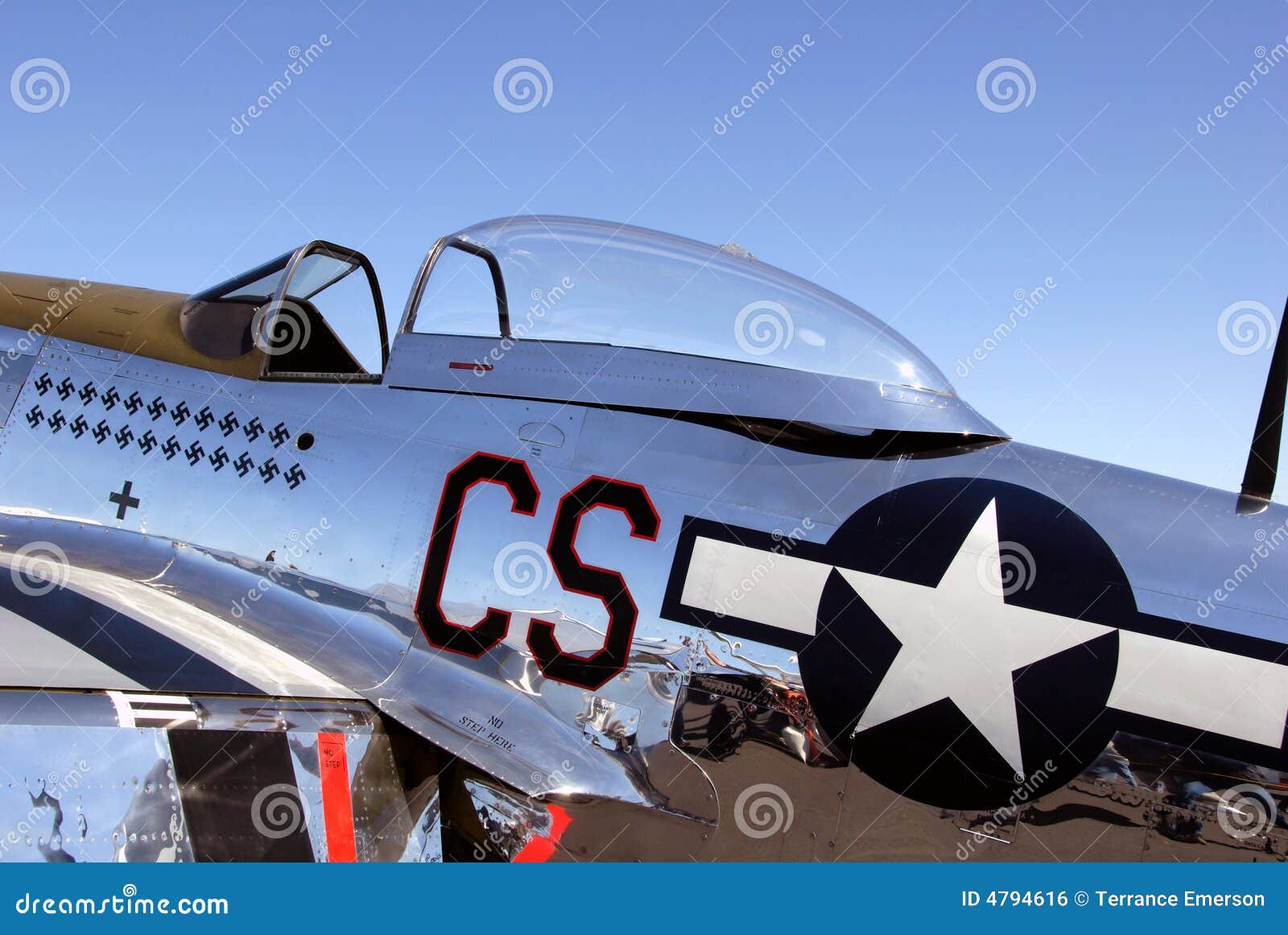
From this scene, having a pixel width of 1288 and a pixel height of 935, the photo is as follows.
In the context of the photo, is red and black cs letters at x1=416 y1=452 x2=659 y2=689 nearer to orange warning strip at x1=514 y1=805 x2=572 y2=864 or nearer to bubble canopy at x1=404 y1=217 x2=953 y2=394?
orange warning strip at x1=514 y1=805 x2=572 y2=864

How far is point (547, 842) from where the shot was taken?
3.62 meters

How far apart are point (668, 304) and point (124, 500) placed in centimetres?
260

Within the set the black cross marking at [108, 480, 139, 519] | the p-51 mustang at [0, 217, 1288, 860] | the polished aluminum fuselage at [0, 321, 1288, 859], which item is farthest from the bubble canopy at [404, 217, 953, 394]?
the black cross marking at [108, 480, 139, 519]

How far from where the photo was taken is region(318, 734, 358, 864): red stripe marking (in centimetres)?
343

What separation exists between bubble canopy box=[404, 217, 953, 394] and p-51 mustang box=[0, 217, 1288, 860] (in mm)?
17

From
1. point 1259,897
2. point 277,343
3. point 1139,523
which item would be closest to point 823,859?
point 1259,897

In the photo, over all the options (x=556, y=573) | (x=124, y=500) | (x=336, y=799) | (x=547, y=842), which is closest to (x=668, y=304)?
(x=556, y=573)

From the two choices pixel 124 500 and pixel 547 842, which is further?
pixel 124 500

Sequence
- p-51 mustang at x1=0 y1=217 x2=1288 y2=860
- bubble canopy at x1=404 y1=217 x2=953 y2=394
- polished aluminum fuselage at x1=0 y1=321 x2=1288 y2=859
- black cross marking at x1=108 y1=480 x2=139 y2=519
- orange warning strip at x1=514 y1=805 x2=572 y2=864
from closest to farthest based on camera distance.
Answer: p-51 mustang at x1=0 y1=217 x2=1288 y2=860
polished aluminum fuselage at x1=0 y1=321 x2=1288 y2=859
orange warning strip at x1=514 y1=805 x2=572 y2=864
bubble canopy at x1=404 y1=217 x2=953 y2=394
black cross marking at x1=108 y1=480 x2=139 y2=519

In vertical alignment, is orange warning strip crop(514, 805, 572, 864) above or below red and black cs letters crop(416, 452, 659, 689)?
below

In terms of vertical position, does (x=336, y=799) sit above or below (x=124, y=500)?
below

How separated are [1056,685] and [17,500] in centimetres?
457

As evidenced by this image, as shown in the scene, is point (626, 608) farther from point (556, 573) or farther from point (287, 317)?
point (287, 317)

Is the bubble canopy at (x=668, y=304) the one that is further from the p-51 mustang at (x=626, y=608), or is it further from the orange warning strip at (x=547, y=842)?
the orange warning strip at (x=547, y=842)
